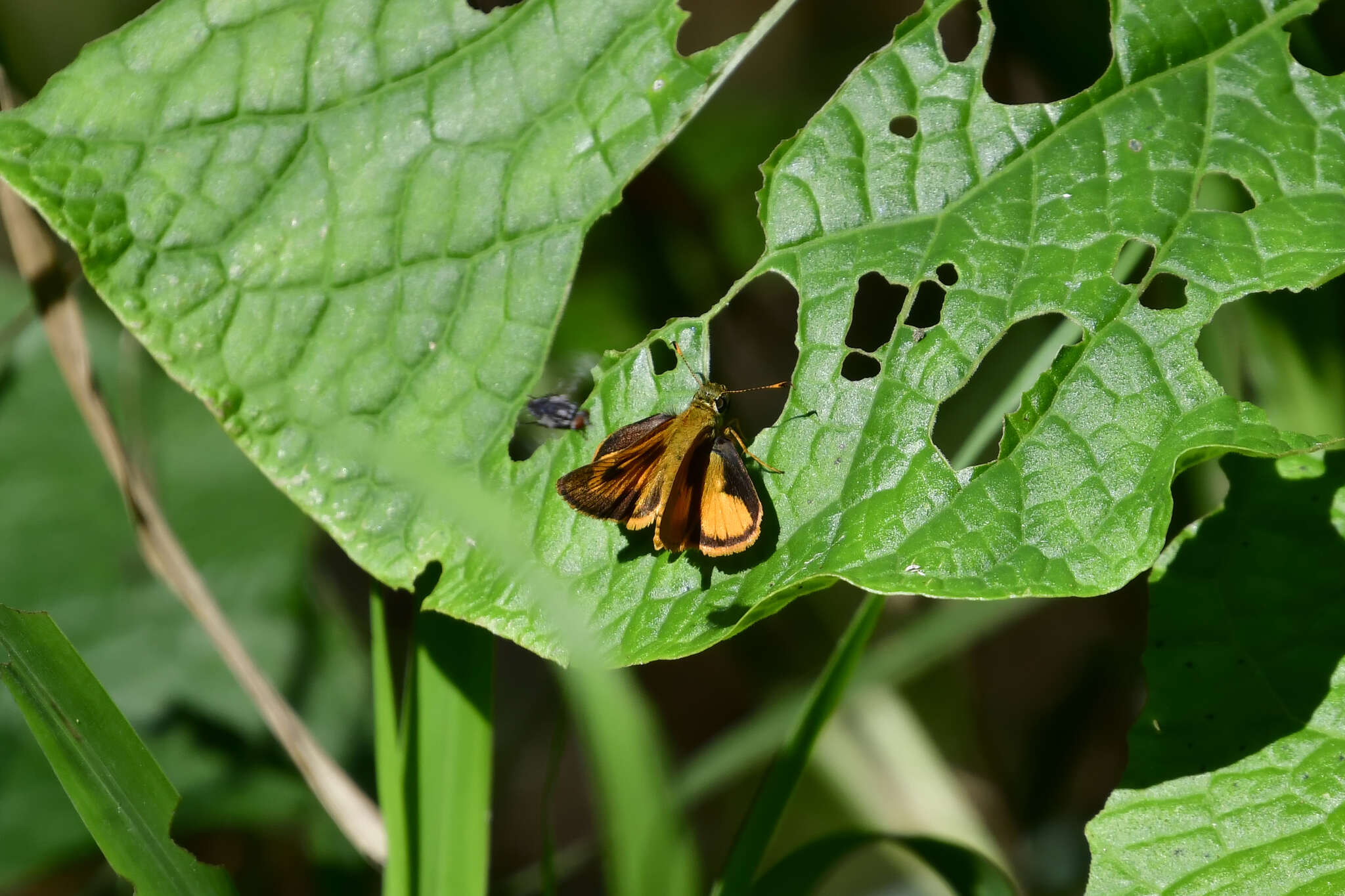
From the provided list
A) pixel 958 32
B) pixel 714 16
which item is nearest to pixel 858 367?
pixel 958 32

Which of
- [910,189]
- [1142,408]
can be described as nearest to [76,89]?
[910,189]

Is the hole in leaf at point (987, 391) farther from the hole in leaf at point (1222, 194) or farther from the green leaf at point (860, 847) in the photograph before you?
the green leaf at point (860, 847)

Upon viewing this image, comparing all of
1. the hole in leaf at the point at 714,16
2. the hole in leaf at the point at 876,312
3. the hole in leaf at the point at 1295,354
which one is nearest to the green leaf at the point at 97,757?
the hole in leaf at the point at 876,312

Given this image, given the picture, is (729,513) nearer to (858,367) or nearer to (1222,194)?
(858,367)

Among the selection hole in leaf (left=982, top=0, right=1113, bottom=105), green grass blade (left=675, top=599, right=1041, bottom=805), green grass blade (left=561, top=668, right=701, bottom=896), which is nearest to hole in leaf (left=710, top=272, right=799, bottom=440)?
green grass blade (left=675, top=599, right=1041, bottom=805)

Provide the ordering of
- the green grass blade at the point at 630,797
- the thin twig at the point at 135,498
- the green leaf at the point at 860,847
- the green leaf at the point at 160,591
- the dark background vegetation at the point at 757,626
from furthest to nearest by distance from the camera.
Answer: the green leaf at the point at 160,591 → the dark background vegetation at the point at 757,626 → the thin twig at the point at 135,498 → the green leaf at the point at 860,847 → the green grass blade at the point at 630,797

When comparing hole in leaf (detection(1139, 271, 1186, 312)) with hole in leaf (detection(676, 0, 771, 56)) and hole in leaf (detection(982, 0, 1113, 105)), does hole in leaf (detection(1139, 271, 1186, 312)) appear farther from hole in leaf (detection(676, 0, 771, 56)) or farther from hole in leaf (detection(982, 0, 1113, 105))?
hole in leaf (detection(676, 0, 771, 56))

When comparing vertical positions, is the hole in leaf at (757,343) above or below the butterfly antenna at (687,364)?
below
